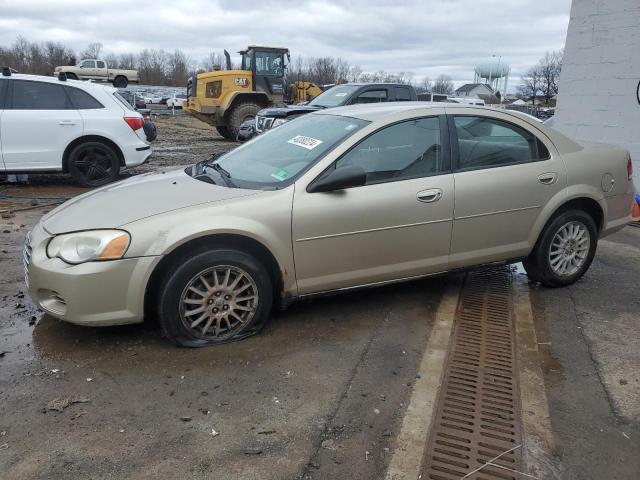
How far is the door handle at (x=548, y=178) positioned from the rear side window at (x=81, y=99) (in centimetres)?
698

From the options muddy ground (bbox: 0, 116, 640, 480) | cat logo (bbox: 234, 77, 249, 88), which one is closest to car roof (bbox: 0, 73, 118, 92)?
muddy ground (bbox: 0, 116, 640, 480)

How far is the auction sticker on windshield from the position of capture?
393 centimetres

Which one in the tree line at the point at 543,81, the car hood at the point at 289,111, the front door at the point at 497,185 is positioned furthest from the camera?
the tree line at the point at 543,81

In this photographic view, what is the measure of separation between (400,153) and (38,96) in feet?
21.7

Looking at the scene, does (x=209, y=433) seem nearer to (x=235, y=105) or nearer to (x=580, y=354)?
(x=580, y=354)

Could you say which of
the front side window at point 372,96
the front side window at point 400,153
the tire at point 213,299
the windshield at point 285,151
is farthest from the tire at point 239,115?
the tire at point 213,299

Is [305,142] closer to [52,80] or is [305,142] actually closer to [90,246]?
[90,246]

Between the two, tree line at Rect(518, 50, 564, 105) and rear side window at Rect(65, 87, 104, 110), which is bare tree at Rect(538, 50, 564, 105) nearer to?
tree line at Rect(518, 50, 564, 105)

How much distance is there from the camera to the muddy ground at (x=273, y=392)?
247cm

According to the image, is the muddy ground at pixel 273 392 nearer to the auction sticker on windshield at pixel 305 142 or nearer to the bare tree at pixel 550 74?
the auction sticker on windshield at pixel 305 142

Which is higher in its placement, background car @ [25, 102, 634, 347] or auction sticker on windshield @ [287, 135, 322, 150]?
auction sticker on windshield @ [287, 135, 322, 150]

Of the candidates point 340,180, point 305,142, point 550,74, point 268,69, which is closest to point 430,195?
point 340,180

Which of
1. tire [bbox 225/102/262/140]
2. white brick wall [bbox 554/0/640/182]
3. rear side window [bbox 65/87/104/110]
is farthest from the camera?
tire [bbox 225/102/262/140]

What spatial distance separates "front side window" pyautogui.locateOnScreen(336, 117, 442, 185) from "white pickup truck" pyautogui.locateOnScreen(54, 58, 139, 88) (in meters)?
37.1
